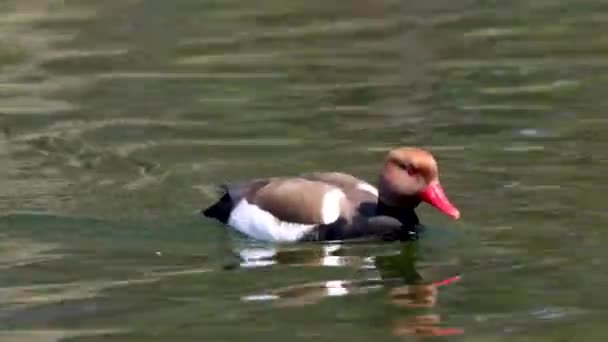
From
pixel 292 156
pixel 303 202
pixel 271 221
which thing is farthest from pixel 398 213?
pixel 292 156

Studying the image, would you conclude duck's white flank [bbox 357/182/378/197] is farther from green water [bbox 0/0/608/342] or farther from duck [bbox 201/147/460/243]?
green water [bbox 0/0/608/342]

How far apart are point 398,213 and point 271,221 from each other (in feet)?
2.98

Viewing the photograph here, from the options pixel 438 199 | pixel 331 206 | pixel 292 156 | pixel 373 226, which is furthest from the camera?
pixel 292 156

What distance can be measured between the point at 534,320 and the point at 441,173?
4.06 m

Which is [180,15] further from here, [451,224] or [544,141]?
[451,224]

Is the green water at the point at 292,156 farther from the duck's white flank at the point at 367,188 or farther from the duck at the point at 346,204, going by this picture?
the duck's white flank at the point at 367,188

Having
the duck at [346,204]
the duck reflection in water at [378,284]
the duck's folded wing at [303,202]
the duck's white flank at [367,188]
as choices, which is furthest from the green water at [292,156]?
the duck's white flank at [367,188]

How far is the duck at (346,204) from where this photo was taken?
36.8 ft

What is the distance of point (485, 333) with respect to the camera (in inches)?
352

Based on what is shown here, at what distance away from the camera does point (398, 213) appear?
11422 millimetres

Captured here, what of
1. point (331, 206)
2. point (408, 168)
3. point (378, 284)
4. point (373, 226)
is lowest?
point (378, 284)

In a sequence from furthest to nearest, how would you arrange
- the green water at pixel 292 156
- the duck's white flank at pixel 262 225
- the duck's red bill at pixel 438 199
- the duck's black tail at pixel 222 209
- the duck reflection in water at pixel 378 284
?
the duck's black tail at pixel 222 209 < the duck's white flank at pixel 262 225 < the duck's red bill at pixel 438 199 < the green water at pixel 292 156 < the duck reflection in water at pixel 378 284

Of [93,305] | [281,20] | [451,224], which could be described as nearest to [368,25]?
[281,20]

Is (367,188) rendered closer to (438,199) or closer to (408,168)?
(408,168)
